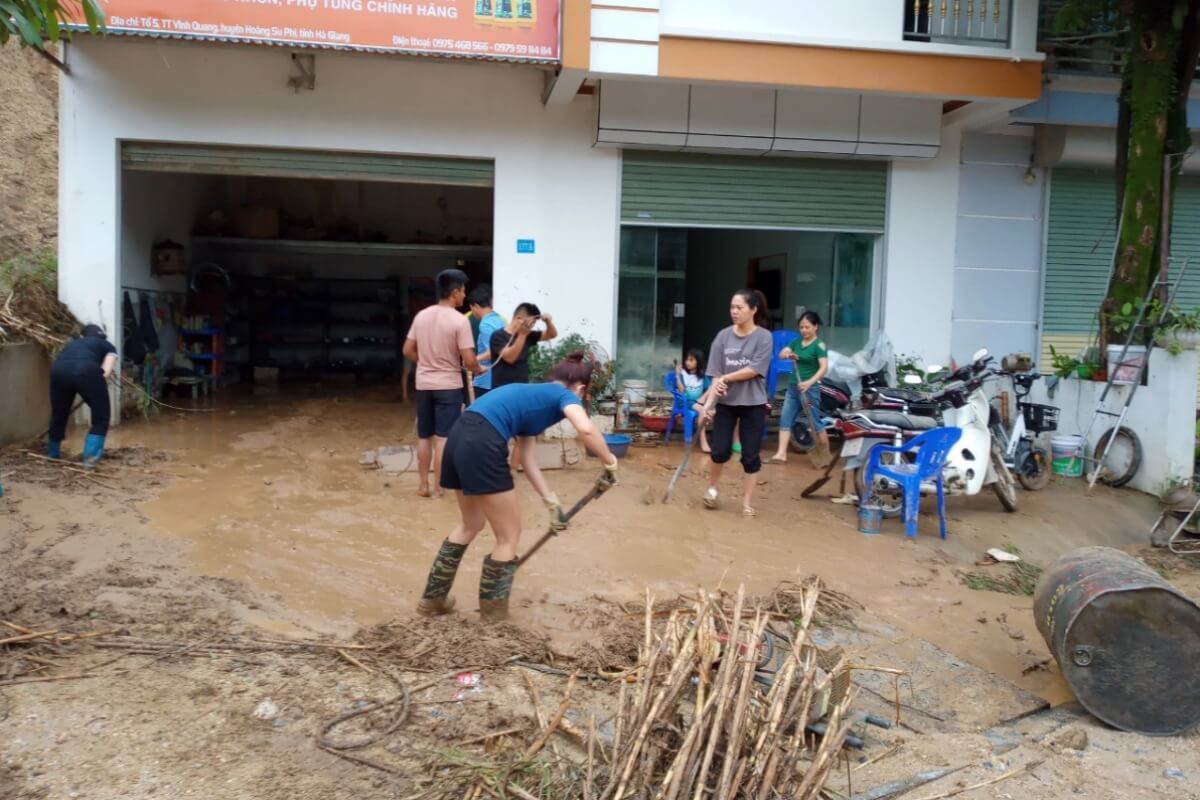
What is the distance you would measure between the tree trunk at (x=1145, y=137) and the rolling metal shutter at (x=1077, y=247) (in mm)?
1594

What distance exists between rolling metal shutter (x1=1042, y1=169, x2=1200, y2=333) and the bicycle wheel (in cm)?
240

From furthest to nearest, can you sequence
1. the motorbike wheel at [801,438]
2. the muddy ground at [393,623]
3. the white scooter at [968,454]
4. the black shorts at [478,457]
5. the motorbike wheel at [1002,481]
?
1. the motorbike wheel at [801,438]
2. the motorbike wheel at [1002,481]
3. the white scooter at [968,454]
4. the black shorts at [478,457]
5. the muddy ground at [393,623]

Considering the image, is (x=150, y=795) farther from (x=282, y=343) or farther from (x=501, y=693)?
(x=282, y=343)

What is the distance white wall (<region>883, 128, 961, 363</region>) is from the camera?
1055 cm

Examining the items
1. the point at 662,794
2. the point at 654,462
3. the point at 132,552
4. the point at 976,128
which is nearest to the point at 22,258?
the point at 132,552

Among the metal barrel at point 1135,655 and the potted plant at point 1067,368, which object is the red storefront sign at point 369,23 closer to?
the potted plant at point 1067,368

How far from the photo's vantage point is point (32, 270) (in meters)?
9.45

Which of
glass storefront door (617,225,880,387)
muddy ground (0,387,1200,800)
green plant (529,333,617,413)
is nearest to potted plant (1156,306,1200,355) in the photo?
muddy ground (0,387,1200,800)

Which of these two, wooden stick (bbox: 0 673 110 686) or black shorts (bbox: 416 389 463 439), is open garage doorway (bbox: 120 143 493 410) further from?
wooden stick (bbox: 0 673 110 686)

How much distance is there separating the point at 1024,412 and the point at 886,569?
3308mm

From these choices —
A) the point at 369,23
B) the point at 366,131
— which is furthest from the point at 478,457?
the point at 366,131

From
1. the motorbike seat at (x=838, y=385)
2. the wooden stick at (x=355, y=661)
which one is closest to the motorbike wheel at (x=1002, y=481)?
the motorbike seat at (x=838, y=385)

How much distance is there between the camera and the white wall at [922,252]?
10555 mm

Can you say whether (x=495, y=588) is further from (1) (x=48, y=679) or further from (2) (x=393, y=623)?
(1) (x=48, y=679)
